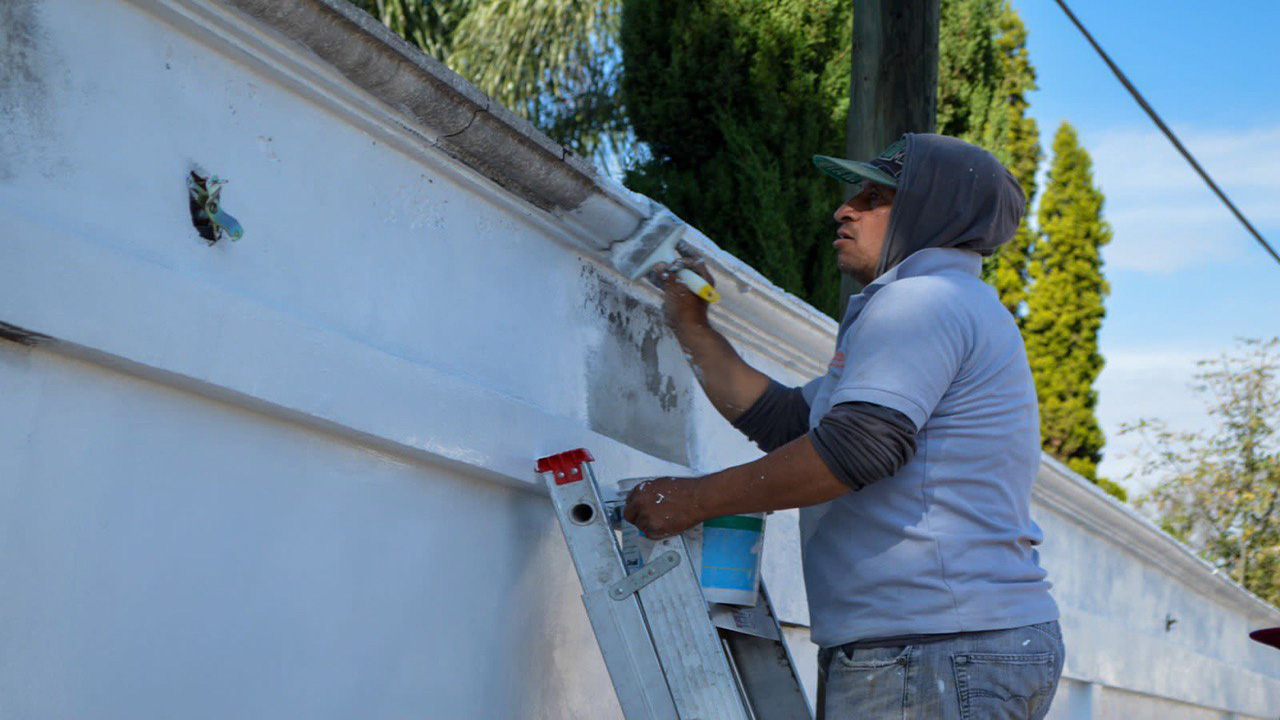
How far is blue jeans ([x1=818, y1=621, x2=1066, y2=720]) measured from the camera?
7.38ft

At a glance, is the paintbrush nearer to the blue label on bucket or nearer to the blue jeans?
the blue label on bucket

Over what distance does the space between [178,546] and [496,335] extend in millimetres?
983

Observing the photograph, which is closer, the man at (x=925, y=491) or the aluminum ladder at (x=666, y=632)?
the man at (x=925, y=491)

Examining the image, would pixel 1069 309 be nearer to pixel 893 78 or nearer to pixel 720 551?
pixel 893 78

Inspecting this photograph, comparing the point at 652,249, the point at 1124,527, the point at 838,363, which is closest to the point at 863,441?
the point at 838,363

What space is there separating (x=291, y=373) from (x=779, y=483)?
86cm

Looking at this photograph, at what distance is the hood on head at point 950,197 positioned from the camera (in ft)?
8.26

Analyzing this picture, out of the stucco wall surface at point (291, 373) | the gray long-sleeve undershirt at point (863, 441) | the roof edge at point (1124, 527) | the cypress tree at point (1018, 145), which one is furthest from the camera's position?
the cypress tree at point (1018, 145)

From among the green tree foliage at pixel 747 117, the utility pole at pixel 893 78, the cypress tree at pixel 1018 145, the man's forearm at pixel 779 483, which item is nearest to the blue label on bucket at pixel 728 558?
the man's forearm at pixel 779 483

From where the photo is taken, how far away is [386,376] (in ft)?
8.09

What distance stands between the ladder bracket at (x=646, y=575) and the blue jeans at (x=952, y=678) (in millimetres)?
364

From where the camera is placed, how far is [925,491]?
2318 millimetres

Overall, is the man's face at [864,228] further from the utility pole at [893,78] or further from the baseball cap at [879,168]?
the utility pole at [893,78]

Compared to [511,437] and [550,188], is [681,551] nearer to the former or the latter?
[511,437]
